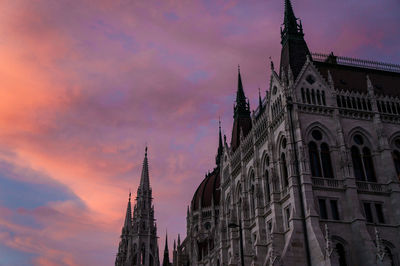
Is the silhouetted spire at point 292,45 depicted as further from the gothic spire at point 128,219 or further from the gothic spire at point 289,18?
the gothic spire at point 128,219

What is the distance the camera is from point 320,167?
46.2 meters

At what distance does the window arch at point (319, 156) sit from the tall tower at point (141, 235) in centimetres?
5434

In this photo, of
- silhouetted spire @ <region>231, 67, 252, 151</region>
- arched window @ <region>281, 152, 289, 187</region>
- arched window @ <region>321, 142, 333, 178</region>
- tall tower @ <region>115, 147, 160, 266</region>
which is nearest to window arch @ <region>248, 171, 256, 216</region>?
arched window @ <region>281, 152, 289, 187</region>

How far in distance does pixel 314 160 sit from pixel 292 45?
49.8 ft

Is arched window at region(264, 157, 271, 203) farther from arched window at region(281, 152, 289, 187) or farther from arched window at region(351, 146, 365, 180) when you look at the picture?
arched window at region(351, 146, 365, 180)

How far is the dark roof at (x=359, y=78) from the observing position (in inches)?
2057

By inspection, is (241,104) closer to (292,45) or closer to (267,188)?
(292,45)

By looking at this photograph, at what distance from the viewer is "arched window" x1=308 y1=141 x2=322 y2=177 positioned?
46.0 meters

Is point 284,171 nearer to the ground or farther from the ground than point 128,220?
nearer to the ground

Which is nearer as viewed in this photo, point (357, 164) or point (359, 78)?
point (357, 164)

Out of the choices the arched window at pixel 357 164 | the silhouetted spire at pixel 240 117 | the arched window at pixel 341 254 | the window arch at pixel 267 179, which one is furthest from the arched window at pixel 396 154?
the silhouetted spire at pixel 240 117

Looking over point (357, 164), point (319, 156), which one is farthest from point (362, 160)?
point (319, 156)

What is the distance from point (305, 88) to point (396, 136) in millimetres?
11056

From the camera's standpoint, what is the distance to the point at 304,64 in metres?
51.4
